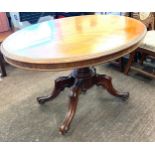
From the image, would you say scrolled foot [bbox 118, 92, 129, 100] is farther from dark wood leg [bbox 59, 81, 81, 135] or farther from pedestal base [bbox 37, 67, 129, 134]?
dark wood leg [bbox 59, 81, 81, 135]

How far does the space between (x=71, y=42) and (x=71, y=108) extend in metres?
0.57

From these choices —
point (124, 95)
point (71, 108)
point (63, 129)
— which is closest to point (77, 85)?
point (71, 108)

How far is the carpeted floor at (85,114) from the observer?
5.28ft

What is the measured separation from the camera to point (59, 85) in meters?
1.92

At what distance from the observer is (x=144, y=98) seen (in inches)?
76.2

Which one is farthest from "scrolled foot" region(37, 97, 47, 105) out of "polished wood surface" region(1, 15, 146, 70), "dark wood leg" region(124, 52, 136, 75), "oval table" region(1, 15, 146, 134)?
"dark wood leg" region(124, 52, 136, 75)

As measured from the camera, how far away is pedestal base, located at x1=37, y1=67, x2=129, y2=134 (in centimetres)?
169

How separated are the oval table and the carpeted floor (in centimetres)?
10

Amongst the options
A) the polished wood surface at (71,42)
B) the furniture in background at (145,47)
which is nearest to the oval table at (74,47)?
the polished wood surface at (71,42)

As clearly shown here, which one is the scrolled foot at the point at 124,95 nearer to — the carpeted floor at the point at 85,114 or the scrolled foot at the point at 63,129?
the carpeted floor at the point at 85,114

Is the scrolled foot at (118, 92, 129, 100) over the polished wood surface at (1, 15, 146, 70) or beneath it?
beneath
